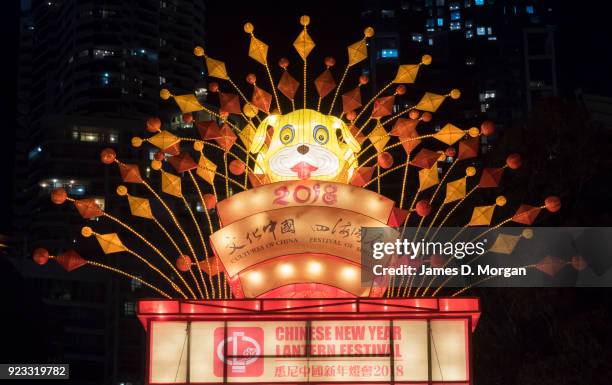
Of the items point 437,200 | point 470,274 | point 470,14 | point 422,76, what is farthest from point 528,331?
point 470,14

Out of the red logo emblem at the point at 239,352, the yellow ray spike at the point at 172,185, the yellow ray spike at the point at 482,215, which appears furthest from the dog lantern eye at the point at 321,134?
the red logo emblem at the point at 239,352

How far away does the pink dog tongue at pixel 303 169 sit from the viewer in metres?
18.4

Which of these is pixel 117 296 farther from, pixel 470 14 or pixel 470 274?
pixel 470 14

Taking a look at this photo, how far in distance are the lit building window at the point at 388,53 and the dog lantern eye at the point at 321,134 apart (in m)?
92.3

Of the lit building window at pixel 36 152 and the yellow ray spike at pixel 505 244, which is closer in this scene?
the yellow ray spike at pixel 505 244

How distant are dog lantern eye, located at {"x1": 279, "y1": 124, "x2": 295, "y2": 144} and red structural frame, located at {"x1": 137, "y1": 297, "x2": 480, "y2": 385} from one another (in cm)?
401

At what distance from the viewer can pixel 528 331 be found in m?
26.5

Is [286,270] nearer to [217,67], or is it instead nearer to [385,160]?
[385,160]

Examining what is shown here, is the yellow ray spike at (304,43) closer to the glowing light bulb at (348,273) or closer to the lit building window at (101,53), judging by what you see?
the glowing light bulb at (348,273)

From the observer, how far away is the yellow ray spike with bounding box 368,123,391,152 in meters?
19.2

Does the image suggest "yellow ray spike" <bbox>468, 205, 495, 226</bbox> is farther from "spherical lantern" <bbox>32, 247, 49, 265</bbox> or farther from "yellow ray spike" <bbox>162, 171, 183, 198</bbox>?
"spherical lantern" <bbox>32, 247, 49, 265</bbox>

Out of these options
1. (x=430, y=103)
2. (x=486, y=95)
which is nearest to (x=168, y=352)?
(x=430, y=103)

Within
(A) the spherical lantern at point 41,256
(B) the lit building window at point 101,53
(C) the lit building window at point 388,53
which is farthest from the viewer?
(C) the lit building window at point 388,53

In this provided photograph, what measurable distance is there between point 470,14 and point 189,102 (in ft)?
428
